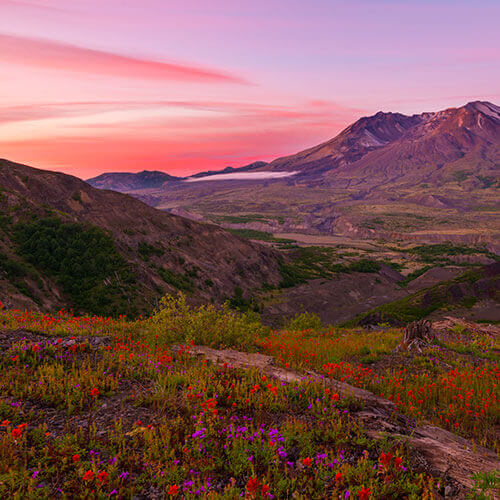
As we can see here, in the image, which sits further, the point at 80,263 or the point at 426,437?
the point at 80,263

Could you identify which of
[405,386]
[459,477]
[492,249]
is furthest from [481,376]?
[492,249]

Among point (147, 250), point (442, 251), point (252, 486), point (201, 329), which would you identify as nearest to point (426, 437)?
point (252, 486)

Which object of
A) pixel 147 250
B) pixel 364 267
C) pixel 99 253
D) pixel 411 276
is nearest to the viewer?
pixel 99 253

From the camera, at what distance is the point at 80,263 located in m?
41.5

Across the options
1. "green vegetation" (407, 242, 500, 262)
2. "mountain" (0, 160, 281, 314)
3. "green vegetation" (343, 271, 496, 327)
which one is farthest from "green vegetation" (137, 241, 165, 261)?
"green vegetation" (407, 242, 500, 262)

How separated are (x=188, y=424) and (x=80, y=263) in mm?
42085

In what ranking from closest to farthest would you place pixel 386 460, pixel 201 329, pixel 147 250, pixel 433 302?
pixel 386 460, pixel 201 329, pixel 433 302, pixel 147 250

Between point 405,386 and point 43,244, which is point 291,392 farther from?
point 43,244

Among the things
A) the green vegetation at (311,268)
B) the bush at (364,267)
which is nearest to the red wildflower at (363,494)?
the green vegetation at (311,268)

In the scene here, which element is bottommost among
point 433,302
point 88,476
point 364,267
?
point 364,267

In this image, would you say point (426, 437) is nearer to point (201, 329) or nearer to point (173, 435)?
point (173, 435)

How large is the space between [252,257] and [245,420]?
267 ft

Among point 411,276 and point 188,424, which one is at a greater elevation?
point 188,424

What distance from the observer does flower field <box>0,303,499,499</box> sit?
4.23 meters
